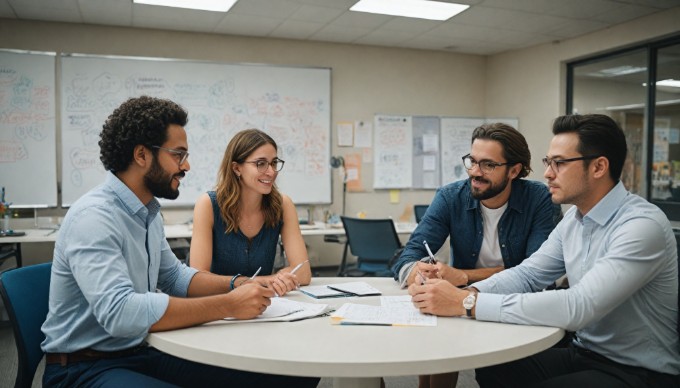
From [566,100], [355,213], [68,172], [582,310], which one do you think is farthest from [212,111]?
[582,310]

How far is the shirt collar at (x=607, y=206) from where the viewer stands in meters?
1.60

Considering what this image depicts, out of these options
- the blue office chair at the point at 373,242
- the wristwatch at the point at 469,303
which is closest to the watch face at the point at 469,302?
the wristwatch at the point at 469,303

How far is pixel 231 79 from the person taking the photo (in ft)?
18.7

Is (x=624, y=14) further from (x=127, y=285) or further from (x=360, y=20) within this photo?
(x=127, y=285)

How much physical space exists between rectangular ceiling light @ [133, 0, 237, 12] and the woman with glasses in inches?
108

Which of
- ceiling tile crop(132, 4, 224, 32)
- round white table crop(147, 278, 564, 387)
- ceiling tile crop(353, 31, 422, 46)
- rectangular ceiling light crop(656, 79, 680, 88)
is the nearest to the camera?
round white table crop(147, 278, 564, 387)

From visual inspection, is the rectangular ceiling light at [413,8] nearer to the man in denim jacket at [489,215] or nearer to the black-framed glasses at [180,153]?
the man in denim jacket at [489,215]

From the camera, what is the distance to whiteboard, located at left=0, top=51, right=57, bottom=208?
500cm

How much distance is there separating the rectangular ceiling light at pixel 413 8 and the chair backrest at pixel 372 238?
2.01m

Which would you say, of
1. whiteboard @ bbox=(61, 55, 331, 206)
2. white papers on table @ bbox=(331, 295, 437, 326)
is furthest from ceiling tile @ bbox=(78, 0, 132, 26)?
white papers on table @ bbox=(331, 295, 437, 326)

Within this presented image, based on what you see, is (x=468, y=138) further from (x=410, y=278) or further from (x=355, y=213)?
(x=410, y=278)

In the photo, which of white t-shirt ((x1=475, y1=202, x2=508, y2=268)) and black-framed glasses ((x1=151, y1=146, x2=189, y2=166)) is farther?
white t-shirt ((x1=475, y1=202, x2=508, y2=268))

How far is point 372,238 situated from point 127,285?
3006mm

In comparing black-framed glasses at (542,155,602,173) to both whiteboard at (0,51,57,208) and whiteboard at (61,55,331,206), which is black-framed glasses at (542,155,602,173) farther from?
whiteboard at (0,51,57,208)
